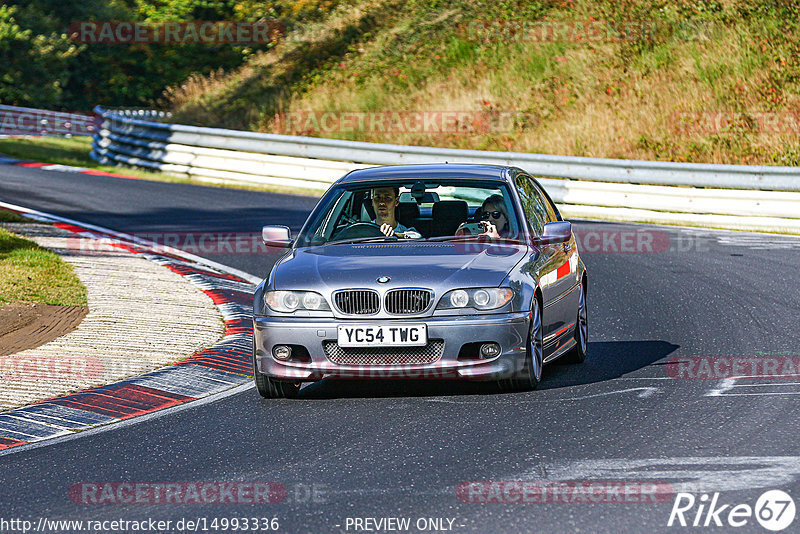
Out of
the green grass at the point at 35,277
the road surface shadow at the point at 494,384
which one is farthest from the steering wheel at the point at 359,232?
the green grass at the point at 35,277

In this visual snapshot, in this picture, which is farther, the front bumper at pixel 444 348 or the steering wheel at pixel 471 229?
the steering wheel at pixel 471 229

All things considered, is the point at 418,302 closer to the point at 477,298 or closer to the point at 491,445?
the point at 477,298

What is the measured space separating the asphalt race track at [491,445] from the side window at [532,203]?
3.70 feet

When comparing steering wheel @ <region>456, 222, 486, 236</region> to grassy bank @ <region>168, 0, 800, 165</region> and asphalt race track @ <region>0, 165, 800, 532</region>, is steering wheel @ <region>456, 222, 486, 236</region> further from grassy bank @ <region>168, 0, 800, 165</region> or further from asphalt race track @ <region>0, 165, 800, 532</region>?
grassy bank @ <region>168, 0, 800, 165</region>

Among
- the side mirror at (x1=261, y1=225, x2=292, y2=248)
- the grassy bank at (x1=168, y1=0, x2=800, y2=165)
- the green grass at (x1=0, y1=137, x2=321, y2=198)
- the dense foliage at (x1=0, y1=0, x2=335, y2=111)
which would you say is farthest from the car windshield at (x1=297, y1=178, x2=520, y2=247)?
the dense foliage at (x1=0, y1=0, x2=335, y2=111)

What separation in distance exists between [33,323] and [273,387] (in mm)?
3543

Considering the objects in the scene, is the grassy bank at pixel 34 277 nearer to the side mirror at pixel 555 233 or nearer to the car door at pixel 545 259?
the car door at pixel 545 259

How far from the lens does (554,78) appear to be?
31109 mm

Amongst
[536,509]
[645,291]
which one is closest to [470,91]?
[645,291]

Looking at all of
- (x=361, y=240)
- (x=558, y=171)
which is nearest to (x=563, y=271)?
(x=361, y=240)

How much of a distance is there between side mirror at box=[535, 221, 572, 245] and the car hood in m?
0.21

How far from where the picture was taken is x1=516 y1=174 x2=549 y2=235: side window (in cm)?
939

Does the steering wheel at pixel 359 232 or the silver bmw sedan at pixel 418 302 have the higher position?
the steering wheel at pixel 359 232

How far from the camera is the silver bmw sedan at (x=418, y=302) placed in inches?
309
